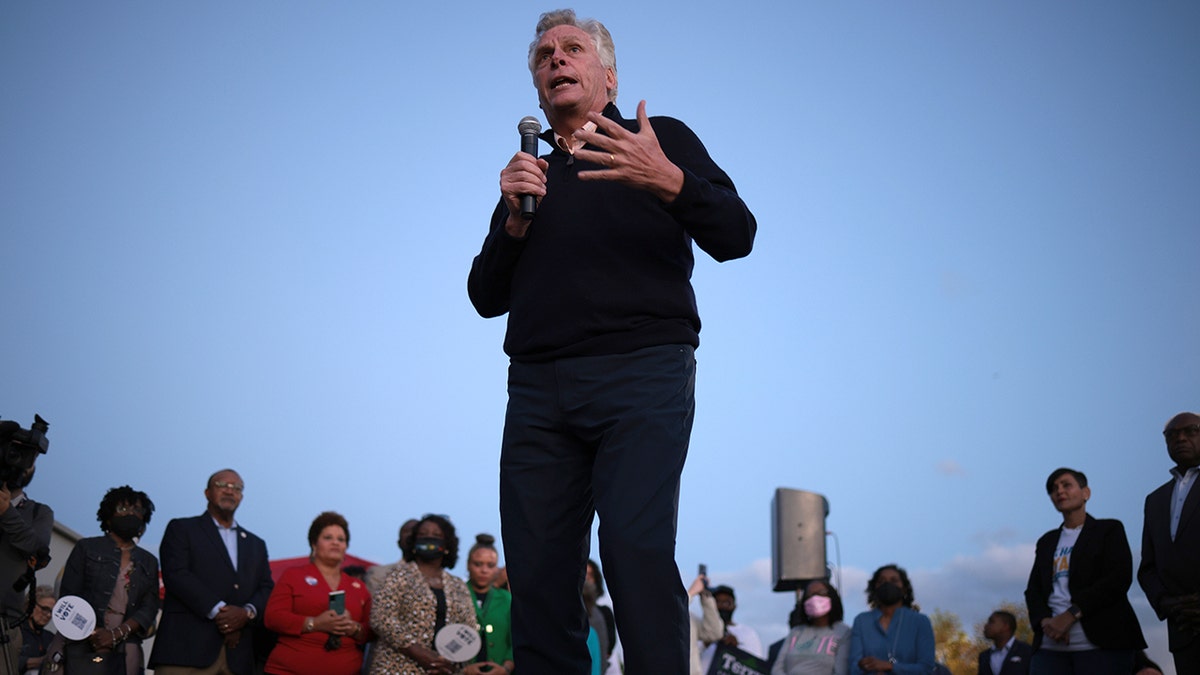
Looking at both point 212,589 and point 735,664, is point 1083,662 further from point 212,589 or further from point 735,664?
point 212,589

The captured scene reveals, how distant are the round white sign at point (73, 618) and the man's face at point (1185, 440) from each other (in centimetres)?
627

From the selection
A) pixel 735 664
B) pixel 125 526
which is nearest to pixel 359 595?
pixel 125 526

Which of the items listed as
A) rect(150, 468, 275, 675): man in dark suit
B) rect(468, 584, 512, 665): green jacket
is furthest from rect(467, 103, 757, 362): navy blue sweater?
rect(150, 468, 275, 675): man in dark suit

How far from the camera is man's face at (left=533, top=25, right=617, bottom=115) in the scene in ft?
9.00

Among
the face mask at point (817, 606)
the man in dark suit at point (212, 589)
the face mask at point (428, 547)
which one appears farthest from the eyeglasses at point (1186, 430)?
the man in dark suit at point (212, 589)

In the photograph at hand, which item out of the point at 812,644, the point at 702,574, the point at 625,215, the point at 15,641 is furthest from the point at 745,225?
the point at 702,574

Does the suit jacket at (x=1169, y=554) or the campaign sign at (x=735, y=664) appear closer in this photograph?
the suit jacket at (x=1169, y=554)

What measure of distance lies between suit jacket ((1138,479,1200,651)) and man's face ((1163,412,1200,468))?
0.17 meters

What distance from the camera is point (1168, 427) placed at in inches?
247

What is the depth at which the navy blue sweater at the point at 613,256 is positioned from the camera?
246 cm

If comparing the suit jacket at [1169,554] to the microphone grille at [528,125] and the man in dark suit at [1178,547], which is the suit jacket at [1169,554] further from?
the microphone grille at [528,125]

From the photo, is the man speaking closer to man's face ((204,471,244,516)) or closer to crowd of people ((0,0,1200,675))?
crowd of people ((0,0,1200,675))

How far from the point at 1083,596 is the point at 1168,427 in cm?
120

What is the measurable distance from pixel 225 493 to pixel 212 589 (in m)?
0.67
